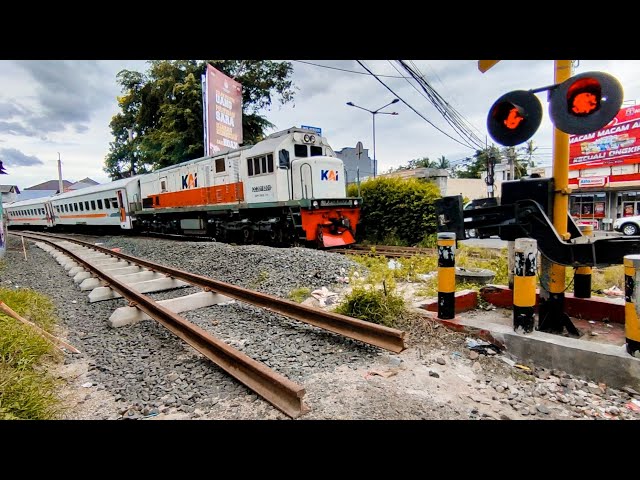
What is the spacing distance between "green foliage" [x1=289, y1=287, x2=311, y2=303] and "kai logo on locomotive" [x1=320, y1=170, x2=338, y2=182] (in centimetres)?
593

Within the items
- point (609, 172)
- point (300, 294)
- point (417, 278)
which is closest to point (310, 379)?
point (300, 294)

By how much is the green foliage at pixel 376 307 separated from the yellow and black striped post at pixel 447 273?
1.34 feet

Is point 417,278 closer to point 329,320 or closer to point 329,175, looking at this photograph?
point 329,320

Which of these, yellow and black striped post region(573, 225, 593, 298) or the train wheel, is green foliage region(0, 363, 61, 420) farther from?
the train wheel

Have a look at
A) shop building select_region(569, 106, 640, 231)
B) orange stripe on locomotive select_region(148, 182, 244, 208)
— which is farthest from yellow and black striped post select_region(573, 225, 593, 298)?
shop building select_region(569, 106, 640, 231)

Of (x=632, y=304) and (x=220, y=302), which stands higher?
(x=632, y=304)

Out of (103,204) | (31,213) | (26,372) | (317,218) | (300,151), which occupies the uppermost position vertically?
(300,151)

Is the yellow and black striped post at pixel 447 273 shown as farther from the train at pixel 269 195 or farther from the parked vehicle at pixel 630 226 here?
the parked vehicle at pixel 630 226

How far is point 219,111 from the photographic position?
18.2 m

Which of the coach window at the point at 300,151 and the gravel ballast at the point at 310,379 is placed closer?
the gravel ballast at the point at 310,379

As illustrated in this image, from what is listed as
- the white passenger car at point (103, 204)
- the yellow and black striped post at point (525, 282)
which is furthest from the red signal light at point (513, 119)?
the white passenger car at point (103, 204)

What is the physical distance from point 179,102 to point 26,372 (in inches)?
884

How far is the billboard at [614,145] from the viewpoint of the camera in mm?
20125
